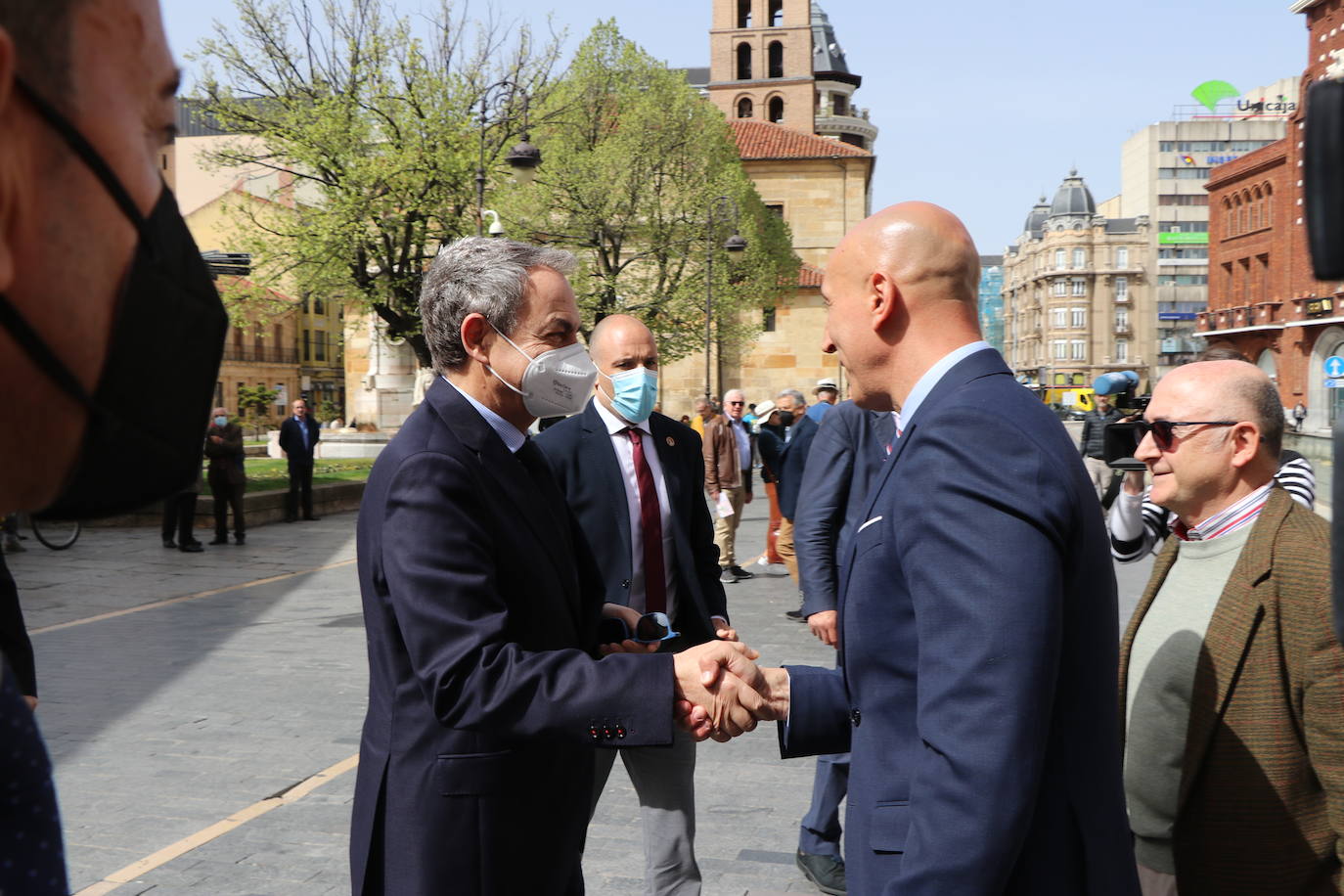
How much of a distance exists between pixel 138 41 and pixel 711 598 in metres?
3.89

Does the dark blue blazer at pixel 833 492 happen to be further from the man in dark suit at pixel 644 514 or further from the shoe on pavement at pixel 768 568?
the shoe on pavement at pixel 768 568

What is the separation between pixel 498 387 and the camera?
9.32 ft

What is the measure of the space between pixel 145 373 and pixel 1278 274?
2549 inches

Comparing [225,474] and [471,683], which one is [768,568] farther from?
[471,683]

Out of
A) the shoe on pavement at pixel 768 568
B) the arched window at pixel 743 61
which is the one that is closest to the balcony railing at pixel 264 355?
the arched window at pixel 743 61

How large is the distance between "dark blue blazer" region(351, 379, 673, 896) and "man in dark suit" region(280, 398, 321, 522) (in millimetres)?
18206

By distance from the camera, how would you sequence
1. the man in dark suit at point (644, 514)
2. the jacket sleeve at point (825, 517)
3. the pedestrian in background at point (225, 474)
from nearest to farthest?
the man in dark suit at point (644, 514) < the jacket sleeve at point (825, 517) < the pedestrian in background at point (225, 474)

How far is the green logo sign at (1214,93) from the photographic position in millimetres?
120438

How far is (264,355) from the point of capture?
7575 cm

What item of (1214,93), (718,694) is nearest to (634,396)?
(718,694)

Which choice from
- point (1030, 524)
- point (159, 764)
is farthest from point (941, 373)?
point (159, 764)

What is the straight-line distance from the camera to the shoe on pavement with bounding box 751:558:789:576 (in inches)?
567

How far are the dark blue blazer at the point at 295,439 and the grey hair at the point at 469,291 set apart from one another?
17920 millimetres

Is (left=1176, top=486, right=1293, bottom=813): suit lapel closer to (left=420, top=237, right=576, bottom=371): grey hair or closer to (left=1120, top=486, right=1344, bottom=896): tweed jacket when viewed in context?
(left=1120, top=486, right=1344, bottom=896): tweed jacket
